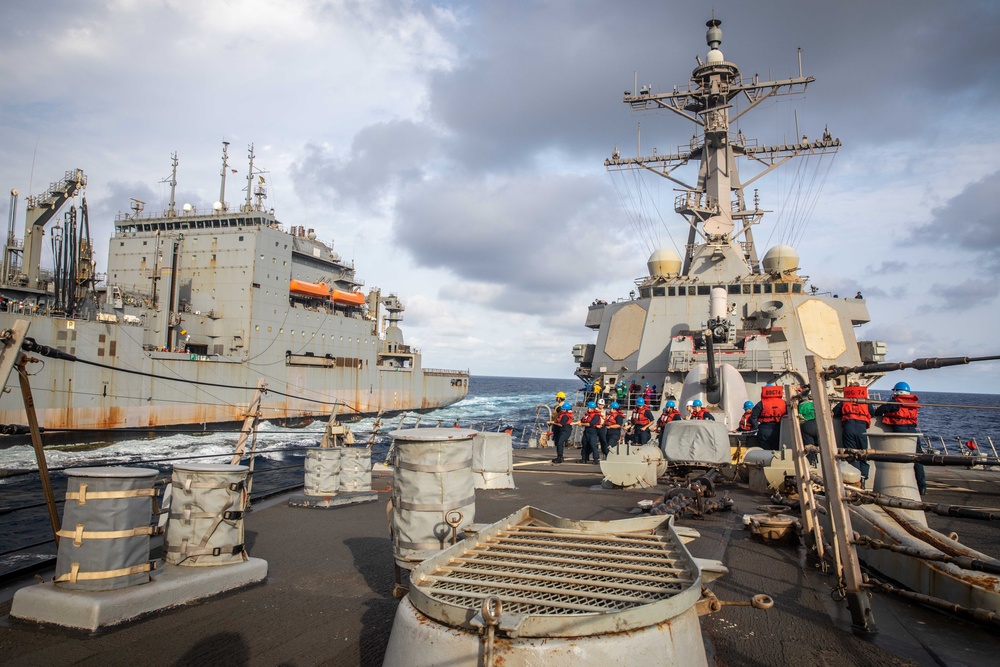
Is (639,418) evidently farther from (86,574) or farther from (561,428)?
(86,574)

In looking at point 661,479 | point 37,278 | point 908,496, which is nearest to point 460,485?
point 908,496

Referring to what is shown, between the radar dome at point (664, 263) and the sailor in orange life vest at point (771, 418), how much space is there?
1142 centimetres

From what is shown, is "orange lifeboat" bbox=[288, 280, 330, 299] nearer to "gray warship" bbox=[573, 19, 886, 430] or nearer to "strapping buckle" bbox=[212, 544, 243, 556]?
"gray warship" bbox=[573, 19, 886, 430]

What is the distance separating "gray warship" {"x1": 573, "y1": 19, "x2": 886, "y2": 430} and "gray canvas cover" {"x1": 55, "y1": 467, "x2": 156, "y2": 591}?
47.6 ft

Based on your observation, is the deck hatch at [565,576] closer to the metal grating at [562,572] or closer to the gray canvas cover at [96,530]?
the metal grating at [562,572]

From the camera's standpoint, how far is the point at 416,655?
2.23 metres

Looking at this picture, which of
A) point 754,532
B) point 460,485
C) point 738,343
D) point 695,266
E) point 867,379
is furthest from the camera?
point 695,266

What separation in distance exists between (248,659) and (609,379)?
61.6ft

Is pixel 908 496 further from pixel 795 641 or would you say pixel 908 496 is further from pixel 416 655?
pixel 416 655

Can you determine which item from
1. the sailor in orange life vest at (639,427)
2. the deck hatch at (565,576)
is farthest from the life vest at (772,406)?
the deck hatch at (565,576)

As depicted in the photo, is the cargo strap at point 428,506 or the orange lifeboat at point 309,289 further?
the orange lifeboat at point 309,289

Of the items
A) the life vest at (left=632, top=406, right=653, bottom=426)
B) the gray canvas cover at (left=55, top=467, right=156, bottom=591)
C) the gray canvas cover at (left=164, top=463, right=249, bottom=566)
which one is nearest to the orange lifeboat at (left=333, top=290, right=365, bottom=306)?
the life vest at (left=632, top=406, right=653, bottom=426)

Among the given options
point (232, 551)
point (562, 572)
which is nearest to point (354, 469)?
point (232, 551)

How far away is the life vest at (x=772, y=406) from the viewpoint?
11625 mm
